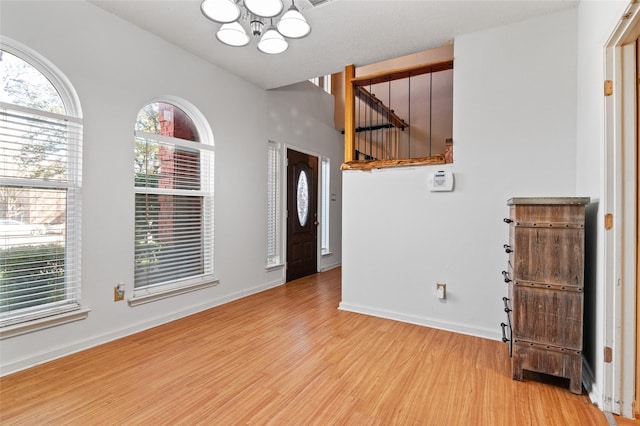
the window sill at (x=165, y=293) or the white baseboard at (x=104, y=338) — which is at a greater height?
the window sill at (x=165, y=293)

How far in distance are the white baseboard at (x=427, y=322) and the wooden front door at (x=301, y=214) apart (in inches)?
66.5

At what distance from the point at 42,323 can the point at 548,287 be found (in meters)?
3.56

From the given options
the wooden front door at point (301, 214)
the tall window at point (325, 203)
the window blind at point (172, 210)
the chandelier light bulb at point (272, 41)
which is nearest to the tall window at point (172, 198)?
the window blind at point (172, 210)

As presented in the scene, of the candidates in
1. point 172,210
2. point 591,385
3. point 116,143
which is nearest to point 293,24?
point 116,143

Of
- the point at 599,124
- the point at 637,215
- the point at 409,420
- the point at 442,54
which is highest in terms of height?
the point at 442,54

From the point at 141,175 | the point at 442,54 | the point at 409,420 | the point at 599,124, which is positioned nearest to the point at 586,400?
the point at 409,420

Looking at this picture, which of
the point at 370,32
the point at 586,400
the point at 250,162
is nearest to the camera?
the point at 586,400

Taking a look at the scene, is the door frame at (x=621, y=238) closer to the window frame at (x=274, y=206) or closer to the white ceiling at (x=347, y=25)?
the white ceiling at (x=347, y=25)

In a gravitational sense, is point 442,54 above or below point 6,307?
above

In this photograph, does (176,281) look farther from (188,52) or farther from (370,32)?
(370,32)

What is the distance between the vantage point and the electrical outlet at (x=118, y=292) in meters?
2.80

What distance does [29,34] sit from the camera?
2268 mm

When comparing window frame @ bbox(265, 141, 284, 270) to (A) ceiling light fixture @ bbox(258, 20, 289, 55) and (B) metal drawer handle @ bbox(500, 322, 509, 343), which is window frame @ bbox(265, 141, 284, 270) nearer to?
(A) ceiling light fixture @ bbox(258, 20, 289, 55)

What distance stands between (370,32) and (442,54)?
2.17m
